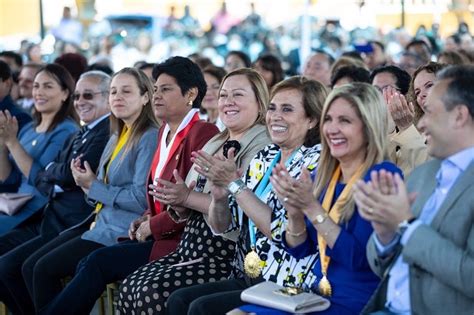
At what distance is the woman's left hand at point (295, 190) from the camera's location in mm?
3822

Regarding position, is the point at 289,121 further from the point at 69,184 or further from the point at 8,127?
the point at 8,127

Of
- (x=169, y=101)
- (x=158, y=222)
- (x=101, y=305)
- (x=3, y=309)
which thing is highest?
(x=169, y=101)

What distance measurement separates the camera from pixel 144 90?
20.5 ft

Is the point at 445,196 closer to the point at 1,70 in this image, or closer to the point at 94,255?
the point at 94,255

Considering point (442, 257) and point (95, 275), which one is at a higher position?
point (442, 257)

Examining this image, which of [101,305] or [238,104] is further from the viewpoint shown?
[101,305]

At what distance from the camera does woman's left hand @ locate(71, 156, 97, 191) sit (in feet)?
19.7

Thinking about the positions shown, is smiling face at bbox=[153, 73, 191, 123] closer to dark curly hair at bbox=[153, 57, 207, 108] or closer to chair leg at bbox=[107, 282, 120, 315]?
dark curly hair at bbox=[153, 57, 207, 108]

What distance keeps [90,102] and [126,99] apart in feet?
2.01

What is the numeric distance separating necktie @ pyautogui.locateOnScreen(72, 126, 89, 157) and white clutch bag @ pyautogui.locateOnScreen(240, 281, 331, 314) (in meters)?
2.67

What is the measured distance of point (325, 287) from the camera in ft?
13.0

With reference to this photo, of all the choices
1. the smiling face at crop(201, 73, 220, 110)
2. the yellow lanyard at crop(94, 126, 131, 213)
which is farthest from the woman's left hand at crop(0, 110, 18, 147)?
the smiling face at crop(201, 73, 220, 110)

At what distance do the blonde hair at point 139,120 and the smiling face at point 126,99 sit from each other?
0.03 meters

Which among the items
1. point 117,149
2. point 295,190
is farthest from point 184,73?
point 295,190
